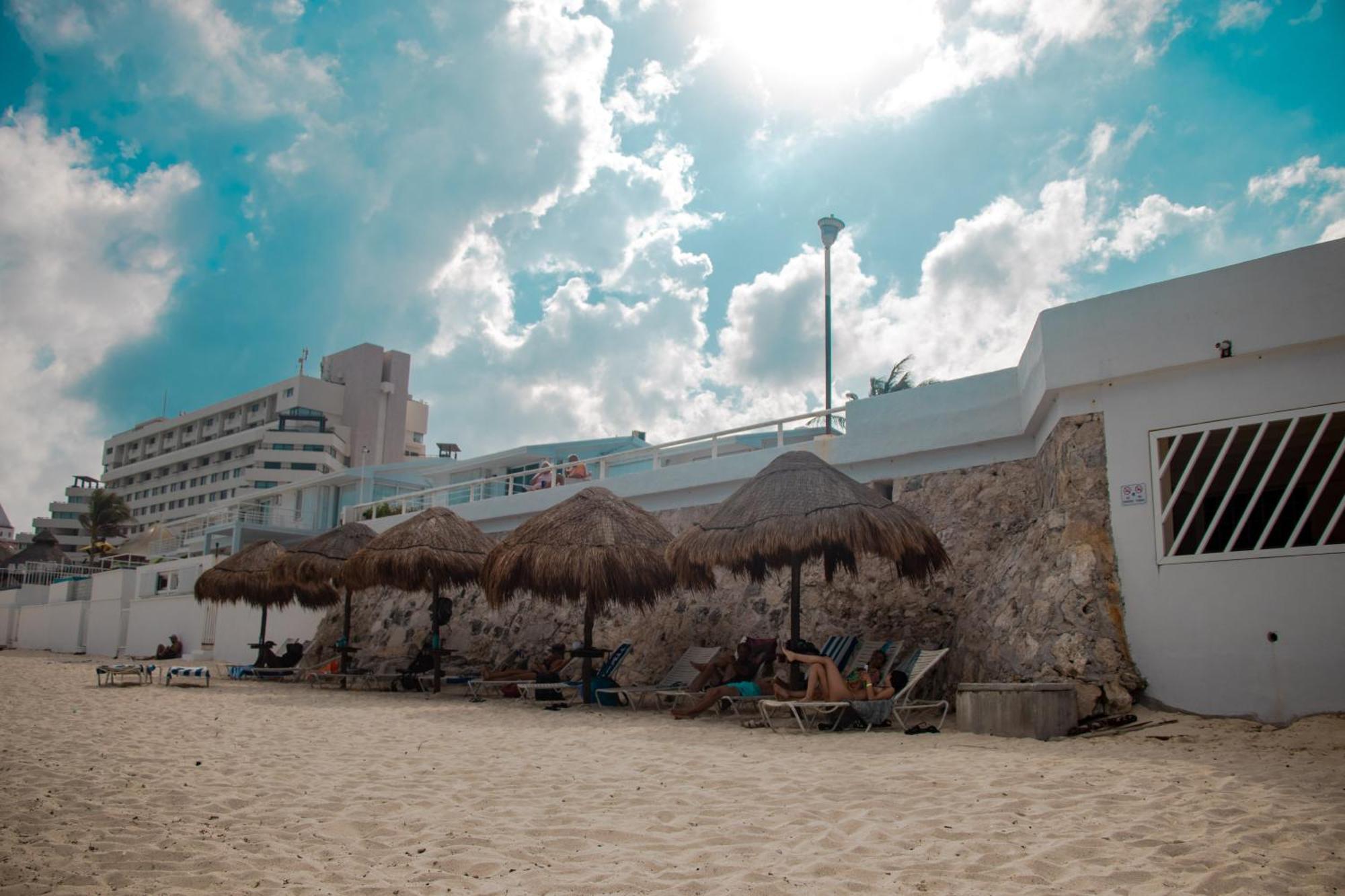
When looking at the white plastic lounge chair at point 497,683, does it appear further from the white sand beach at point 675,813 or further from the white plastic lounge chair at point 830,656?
the white sand beach at point 675,813

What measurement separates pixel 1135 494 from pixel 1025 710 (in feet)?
A: 8.14

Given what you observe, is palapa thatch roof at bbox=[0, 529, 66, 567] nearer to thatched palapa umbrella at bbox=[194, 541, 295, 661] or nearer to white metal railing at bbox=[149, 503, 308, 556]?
white metal railing at bbox=[149, 503, 308, 556]

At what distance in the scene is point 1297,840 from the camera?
159 inches

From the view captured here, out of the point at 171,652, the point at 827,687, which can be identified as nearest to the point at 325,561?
the point at 827,687

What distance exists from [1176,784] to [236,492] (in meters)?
63.0

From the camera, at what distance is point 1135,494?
8.48m

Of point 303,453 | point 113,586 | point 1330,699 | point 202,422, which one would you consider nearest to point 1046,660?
point 1330,699

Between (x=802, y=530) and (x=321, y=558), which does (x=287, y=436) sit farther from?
(x=802, y=530)

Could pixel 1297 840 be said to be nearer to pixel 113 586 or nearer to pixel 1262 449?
pixel 1262 449

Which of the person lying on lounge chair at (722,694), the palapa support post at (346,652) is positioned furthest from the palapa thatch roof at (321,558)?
the person lying on lounge chair at (722,694)

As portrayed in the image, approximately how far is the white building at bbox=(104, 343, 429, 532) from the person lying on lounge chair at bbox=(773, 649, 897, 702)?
52640 mm

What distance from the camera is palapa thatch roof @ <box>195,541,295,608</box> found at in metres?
16.6

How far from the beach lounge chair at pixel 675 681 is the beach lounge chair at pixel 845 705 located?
6.18 feet

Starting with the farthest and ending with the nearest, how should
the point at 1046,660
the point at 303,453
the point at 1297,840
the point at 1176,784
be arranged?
the point at 303,453
the point at 1046,660
the point at 1176,784
the point at 1297,840
